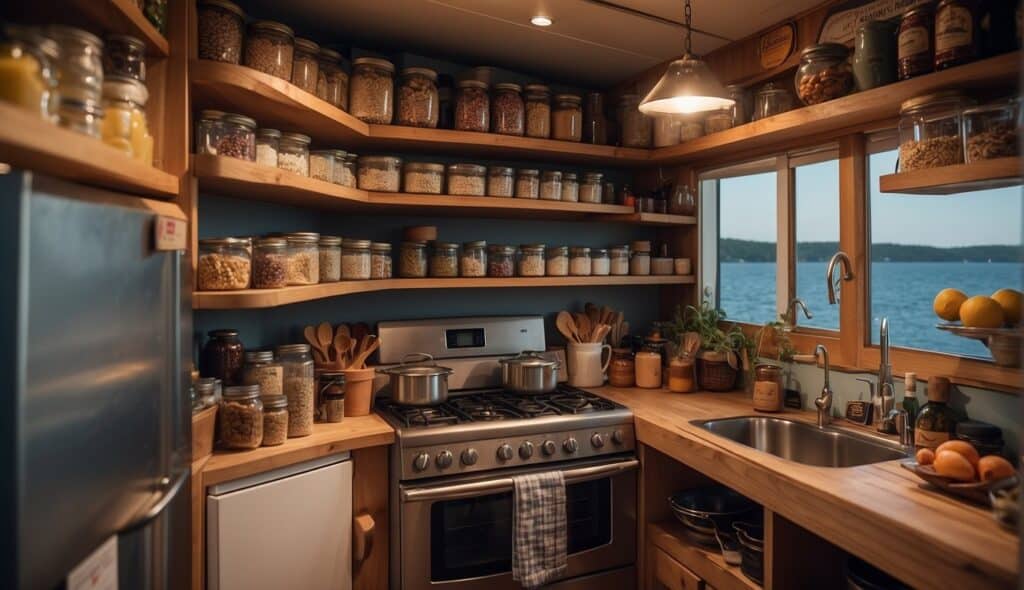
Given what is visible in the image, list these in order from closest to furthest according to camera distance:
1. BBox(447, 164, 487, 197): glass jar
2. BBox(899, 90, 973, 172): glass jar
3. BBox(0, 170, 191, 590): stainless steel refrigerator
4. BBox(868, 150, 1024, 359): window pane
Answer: BBox(0, 170, 191, 590): stainless steel refrigerator, BBox(899, 90, 973, 172): glass jar, BBox(868, 150, 1024, 359): window pane, BBox(447, 164, 487, 197): glass jar

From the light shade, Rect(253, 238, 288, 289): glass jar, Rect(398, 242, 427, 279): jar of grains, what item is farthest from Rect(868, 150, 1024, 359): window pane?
Rect(253, 238, 288, 289): glass jar

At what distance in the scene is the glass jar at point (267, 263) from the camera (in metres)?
1.85

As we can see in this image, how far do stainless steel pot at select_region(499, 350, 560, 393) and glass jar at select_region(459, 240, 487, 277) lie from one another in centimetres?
41

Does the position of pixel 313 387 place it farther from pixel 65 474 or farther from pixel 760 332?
pixel 760 332

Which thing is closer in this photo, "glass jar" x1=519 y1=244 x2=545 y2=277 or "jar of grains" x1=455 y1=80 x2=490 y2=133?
"jar of grains" x1=455 y1=80 x2=490 y2=133

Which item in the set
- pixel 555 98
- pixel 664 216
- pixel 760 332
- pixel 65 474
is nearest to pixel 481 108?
pixel 555 98

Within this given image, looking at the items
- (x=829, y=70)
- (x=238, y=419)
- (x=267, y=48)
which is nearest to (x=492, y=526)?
(x=238, y=419)

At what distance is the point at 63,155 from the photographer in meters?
0.87

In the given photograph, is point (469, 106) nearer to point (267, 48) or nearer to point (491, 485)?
point (267, 48)

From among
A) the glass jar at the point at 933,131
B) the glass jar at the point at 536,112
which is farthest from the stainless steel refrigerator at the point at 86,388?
the glass jar at the point at 933,131

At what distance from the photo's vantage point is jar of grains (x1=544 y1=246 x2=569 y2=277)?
2.78 metres

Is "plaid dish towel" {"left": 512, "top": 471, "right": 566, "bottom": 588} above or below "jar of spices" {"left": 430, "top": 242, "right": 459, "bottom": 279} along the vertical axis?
below

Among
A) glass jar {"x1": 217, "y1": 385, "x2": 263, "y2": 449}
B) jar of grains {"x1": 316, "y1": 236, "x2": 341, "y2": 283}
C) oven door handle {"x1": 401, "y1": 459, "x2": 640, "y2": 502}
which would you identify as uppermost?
jar of grains {"x1": 316, "y1": 236, "x2": 341, "y2": 283}

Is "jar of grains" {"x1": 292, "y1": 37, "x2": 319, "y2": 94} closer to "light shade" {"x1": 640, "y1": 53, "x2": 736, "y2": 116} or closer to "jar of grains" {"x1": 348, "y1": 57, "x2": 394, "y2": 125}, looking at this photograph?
"jar of grains" {"x1": 348, "y1": 57, "x2": 394, "y2": 125}
